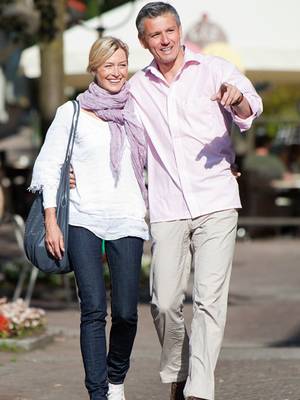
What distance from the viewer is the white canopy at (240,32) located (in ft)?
51.5

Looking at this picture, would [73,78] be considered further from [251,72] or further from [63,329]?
[63,329]

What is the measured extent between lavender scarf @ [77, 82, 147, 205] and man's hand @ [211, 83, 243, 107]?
1.46 ft

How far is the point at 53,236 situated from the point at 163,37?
1.00 m

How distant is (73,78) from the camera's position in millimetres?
16594

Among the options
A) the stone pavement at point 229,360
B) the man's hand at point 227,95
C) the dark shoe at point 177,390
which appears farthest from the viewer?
the stone pavement at point 229,360

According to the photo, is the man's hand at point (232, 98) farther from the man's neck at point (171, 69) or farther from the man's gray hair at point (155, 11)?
the man's gray hair at point (155, 11)

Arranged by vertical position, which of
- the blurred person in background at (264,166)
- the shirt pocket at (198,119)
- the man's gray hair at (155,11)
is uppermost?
the man's gray hair at (155,11)

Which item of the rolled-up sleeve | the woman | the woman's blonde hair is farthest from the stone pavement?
the woman's blonde hair

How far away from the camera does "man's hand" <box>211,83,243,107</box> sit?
5.30m

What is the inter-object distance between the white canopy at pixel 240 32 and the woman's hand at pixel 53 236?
989 centimetres

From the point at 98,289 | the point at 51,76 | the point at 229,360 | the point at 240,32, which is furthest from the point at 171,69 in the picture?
the point at 240,32

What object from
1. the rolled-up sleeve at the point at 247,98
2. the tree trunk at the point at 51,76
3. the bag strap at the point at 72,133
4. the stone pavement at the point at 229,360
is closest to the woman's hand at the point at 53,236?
the bag strap at the point at 72,133

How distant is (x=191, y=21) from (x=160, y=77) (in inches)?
441

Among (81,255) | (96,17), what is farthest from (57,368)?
(96,17)
